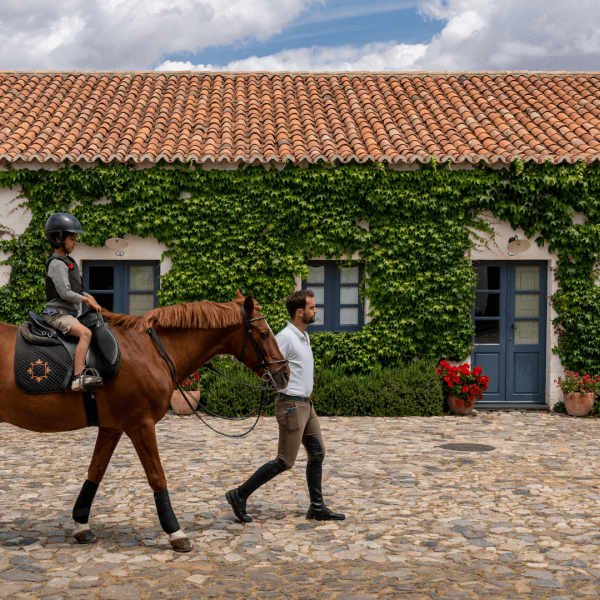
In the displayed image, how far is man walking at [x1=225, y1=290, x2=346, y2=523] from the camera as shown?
5621 mm

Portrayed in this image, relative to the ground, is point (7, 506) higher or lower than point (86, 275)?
lower

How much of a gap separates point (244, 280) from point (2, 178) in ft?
15.2

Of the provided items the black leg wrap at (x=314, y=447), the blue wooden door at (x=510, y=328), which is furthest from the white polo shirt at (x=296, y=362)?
the blue wooden door at (x=510, y=328)

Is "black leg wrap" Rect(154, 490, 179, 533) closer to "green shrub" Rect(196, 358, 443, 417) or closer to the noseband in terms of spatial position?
the noseband

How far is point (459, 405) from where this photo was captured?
471 inches

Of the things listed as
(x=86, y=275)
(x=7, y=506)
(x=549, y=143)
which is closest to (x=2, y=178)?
(x=86, y=275)

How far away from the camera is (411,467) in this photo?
7.92 meters

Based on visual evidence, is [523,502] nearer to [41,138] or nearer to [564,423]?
[564,423]

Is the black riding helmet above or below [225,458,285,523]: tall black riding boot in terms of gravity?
above

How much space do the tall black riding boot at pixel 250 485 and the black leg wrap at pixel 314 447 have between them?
35 cm

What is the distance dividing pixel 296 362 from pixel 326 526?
138cm

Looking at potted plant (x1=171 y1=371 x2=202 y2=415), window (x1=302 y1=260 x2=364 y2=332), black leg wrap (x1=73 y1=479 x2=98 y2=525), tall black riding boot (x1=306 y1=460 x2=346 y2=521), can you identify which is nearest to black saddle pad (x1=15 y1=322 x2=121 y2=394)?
black leg wrap (x1=73 y1=479 x2=98 y2=525)

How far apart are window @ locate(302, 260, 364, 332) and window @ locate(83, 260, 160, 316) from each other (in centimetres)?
283

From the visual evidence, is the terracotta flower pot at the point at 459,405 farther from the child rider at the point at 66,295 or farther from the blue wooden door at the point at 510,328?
the child rider at the point at 66,295
